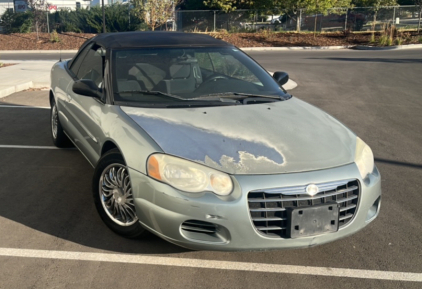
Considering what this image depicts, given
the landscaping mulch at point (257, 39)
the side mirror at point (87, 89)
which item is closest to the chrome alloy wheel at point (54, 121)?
the side mirror at point (87, 89)

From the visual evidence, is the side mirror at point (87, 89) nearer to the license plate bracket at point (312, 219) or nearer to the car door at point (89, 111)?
the car door at point (89, 111)

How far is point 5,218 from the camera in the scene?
13.9 feet

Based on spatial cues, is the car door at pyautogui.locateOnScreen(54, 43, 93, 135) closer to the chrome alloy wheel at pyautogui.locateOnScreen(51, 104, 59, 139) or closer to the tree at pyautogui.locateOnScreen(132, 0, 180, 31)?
the chrome alloy wheel at pyautogui.locateOnScreen(51, 104, 59, 139)

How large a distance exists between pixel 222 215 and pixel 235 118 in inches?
41.9

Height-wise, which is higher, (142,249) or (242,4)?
(242,4)

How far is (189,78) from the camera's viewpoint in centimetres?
478

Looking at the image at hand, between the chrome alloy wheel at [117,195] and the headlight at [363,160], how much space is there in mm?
1723

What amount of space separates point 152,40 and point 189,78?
64cm

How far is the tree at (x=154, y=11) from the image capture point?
2930cm

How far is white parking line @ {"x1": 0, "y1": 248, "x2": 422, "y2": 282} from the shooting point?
3.41m

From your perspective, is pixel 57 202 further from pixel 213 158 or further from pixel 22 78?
pixel 22 78

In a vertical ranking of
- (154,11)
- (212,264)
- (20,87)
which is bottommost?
(212,264)

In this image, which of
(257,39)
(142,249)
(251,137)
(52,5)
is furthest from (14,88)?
(52,5)

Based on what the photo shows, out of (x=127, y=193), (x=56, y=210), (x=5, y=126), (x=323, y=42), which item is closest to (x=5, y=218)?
(x=56, y=210)
